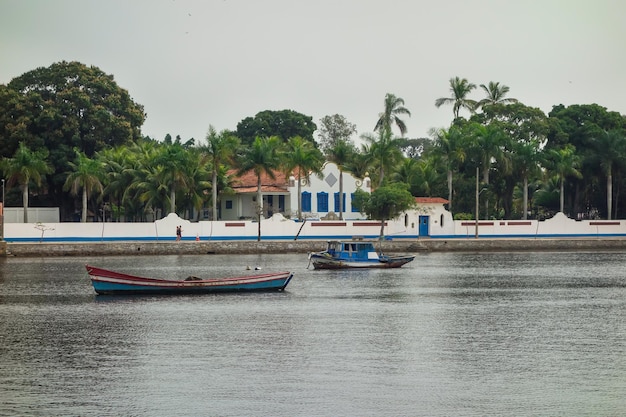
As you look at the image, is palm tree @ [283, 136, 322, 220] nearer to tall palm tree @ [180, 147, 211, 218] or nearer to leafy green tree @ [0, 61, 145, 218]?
tall palm tree @ [180, 147, 211, 218]

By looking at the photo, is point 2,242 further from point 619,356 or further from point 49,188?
point 619,356

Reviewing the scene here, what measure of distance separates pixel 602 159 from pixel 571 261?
22730mm

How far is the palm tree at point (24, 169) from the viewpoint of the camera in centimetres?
8738

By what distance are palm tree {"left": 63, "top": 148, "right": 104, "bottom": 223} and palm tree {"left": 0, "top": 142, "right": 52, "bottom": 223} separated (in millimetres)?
2544

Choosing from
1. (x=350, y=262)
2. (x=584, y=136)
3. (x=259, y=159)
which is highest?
(x=584, y=136)

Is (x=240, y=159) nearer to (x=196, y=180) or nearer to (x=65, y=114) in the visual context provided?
(x=196, y=180)

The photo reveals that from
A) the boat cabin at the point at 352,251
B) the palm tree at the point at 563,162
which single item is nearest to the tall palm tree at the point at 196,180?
the boat cabin at the point at 352,251

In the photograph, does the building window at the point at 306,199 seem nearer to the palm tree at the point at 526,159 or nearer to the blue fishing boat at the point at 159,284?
the palm tree at the point at 526,159

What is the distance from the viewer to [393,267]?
7031 centimetres

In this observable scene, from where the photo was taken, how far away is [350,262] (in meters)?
68.9

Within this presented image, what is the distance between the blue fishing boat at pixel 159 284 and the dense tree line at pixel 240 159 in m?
34.7

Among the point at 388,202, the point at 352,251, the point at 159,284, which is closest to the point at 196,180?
the point at 388,202

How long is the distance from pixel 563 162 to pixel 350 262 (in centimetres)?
3288

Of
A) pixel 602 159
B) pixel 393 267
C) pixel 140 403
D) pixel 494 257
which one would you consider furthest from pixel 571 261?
pixel 140 403
